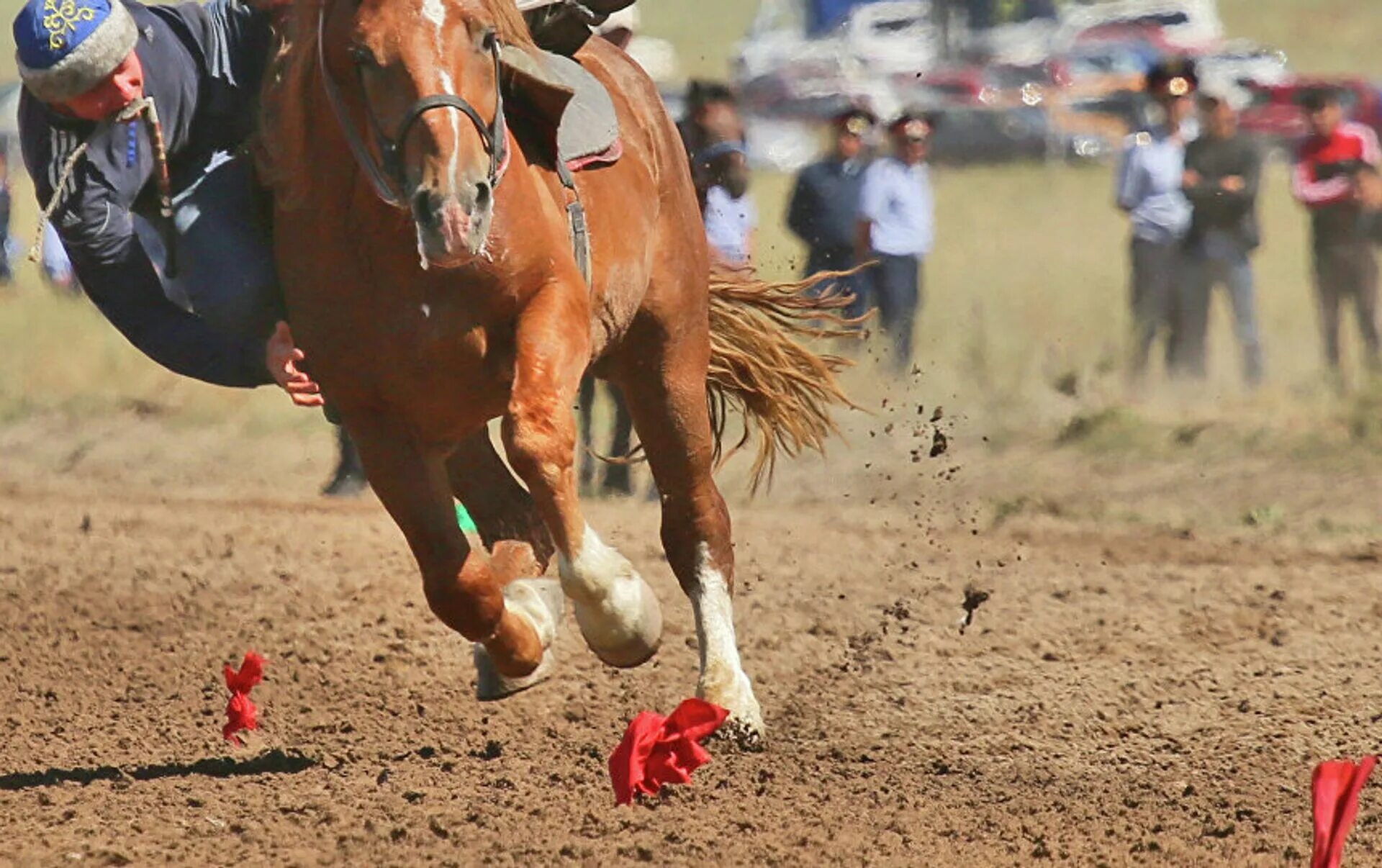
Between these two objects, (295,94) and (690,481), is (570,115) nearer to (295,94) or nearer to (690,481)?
(295,94)

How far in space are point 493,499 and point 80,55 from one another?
67.1 inches

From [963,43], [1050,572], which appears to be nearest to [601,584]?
[1050,572]

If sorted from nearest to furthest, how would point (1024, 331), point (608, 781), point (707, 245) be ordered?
point (608, 781) → point (707, 245) → point (1024, 331)

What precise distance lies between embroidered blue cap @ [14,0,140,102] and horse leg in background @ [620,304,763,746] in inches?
63.3

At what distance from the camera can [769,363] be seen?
6.93 meters

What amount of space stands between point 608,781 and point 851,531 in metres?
4.41

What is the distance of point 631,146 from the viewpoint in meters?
6.02

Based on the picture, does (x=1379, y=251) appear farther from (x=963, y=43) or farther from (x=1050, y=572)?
(x=963, y=43)

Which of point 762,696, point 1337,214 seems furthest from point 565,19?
point 1337,214

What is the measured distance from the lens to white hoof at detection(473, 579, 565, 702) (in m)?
5.50

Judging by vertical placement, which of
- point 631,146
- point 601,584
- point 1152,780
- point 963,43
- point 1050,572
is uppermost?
point 631,146

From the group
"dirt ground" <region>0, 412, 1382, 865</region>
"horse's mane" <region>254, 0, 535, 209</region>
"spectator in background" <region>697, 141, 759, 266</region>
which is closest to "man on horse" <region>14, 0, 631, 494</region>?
"horse's mane" <region>254, 0, 535, 209</region>

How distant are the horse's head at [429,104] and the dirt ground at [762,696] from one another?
134 cm

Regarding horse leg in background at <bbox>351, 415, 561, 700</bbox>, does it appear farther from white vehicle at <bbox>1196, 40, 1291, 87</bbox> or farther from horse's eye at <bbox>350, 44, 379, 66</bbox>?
white vehicle at <bbox>1196, 40, 1291, 87</bbox>
